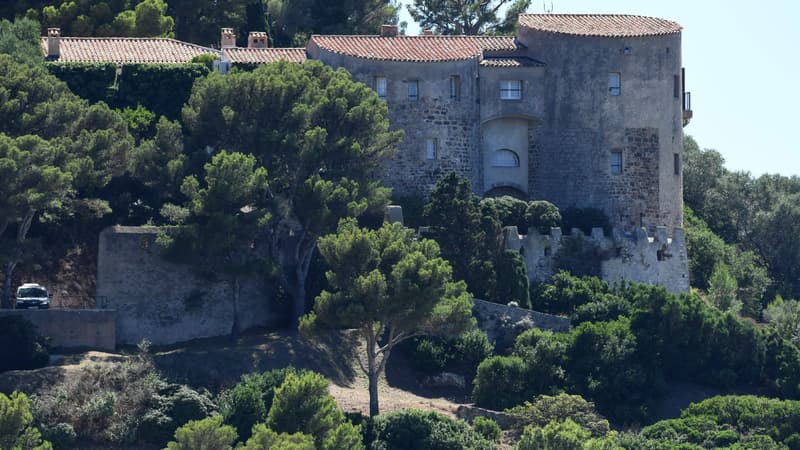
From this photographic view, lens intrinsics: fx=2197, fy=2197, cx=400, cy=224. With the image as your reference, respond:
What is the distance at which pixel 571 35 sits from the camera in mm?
74125

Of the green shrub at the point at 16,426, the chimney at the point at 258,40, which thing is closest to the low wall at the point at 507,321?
the chimney at the point at 258,40

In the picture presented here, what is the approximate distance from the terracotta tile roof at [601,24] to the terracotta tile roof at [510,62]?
45.4 inches

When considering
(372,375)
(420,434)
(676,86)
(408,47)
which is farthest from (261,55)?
(420,434)

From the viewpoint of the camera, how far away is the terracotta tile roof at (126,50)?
73062 mm

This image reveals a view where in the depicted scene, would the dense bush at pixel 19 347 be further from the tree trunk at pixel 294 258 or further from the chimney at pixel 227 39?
the chimney at pixel 227 39

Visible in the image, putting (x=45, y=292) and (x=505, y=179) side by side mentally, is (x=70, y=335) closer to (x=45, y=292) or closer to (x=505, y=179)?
(x=45, y=292)

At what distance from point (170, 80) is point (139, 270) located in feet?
30.8

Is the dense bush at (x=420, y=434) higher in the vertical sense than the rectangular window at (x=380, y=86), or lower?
lower

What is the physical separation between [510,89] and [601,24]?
3953 millimetres

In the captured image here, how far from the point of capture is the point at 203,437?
53938 millimetres

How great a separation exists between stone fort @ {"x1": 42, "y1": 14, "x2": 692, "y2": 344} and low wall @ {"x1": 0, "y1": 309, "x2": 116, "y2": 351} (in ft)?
42.7

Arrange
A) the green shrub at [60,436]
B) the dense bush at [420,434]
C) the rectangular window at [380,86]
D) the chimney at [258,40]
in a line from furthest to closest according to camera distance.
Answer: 1. the chimney at [258,40]
2. the rectangular window at [380,86]
3. the dense bush at [420,434]
4. the green shrub at [60,436]

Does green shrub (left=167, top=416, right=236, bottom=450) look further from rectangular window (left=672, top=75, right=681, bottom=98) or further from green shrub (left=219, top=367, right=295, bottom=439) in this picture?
rectangular window (left=672, top=75, right=681, bottom=98)

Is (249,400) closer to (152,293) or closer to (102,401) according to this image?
(102,401)
